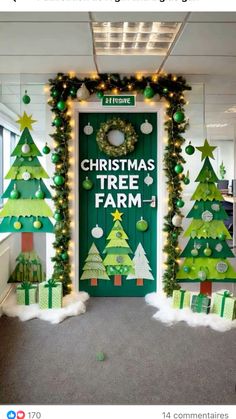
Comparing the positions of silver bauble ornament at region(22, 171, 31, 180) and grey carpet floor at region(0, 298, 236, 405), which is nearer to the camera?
grey carpet floor at region(0, 298, 236, 405)

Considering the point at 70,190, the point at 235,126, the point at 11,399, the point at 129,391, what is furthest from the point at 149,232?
the point at 235,126

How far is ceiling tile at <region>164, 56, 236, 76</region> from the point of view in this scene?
3.48 metres

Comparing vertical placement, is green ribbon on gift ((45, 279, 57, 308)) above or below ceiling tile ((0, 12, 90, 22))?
below

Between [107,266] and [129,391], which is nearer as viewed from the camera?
[129,391]

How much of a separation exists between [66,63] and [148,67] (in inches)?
31.7

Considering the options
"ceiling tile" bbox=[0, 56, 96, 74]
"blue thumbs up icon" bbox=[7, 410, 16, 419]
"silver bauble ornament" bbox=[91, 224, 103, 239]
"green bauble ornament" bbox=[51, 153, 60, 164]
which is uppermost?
"ceiling tile" bbox=[0, 56, 96, 74]

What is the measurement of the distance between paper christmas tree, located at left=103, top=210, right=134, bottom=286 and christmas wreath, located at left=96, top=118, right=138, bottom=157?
680 millimetres

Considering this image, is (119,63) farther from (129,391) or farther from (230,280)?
(129,391)

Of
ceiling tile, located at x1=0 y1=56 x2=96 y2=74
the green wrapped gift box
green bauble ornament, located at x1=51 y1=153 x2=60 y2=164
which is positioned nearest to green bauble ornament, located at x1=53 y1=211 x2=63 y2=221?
green bauble ornament, located at x1=51 y1=153 x2=60 y2=164

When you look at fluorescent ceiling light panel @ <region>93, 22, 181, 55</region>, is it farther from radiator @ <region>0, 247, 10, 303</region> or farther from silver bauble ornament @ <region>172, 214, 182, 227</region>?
radiator @ <region>0, 247, 10, 303</region>

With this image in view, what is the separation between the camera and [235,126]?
309 inches

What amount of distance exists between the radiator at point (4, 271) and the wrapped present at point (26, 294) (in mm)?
206

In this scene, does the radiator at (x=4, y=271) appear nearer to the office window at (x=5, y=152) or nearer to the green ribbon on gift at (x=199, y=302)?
the office window at (x=5, y=152)

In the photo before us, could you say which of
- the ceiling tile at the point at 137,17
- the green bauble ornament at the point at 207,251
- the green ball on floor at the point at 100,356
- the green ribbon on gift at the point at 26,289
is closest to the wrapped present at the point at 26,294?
the green ribbon on gift at the point at 26,289
